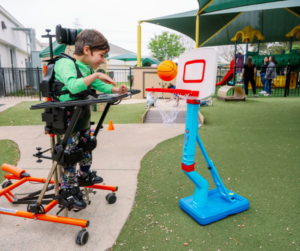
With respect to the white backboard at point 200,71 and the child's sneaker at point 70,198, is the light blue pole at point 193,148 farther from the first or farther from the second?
the child's sneaker at point 70,198

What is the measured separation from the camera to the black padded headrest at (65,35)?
2.04 metres

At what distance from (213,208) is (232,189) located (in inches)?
26.6

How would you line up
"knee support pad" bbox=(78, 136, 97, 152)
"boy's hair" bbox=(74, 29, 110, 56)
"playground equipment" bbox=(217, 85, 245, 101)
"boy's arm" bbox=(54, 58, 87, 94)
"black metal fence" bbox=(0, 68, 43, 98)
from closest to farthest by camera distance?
"boy's arm" bbox=(54, 58, 87, 94), "boy's hair" bbox=(74, 29, 110, 56), "knee support pad" bbox=(78, 136, 97, 152), "playground equipment" bbox=(217, 85, 245, 101), "black metal fence" bbox=(0, 68, 43, 98)

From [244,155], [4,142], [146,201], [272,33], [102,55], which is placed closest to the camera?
[102,55]

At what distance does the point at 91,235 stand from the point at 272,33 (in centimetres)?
2175

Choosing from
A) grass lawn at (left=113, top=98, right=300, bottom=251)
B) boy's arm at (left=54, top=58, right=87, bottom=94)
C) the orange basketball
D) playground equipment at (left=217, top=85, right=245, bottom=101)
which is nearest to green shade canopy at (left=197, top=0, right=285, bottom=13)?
playground equipment at (left=217, top=85, right=245, bottom=101)

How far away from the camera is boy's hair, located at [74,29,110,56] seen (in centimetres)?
203

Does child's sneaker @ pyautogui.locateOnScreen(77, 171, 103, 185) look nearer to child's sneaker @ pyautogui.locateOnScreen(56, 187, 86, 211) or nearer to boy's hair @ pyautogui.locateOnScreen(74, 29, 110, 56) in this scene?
child's sneaker @ pyautogui.locateOnScreen(56, 187, 86, 211)

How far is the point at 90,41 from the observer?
79.8 inches

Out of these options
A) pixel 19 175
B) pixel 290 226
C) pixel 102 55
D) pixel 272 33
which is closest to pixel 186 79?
pixel 102 55

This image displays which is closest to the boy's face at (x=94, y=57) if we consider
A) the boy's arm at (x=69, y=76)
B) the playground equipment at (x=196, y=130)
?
the boy's arm at (x=69, y=76)

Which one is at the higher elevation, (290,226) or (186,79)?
(186,79)

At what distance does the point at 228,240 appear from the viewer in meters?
2.00

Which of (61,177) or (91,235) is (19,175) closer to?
(61,177)
